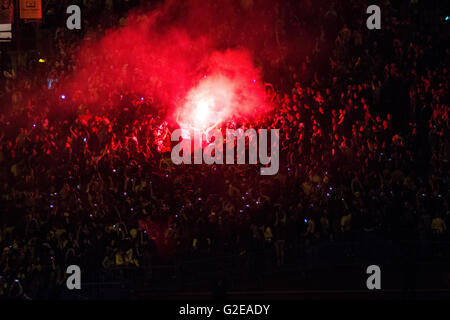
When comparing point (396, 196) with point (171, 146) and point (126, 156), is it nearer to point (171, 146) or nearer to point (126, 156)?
point (171, 146)

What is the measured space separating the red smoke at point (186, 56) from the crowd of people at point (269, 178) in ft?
1.07

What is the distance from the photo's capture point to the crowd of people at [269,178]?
8242 mm

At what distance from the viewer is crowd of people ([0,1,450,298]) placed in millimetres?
8242

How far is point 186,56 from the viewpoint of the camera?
9.38m

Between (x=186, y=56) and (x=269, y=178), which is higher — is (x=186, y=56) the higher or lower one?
the higher one

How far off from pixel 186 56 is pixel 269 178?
95.0 inches

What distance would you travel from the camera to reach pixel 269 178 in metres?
8.74

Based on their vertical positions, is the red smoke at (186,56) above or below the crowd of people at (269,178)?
above

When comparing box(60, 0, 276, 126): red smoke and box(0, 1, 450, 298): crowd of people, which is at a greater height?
box(60, 0, 276, 126): red smoke

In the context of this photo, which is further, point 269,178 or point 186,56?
point 186,56

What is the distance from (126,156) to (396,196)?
165 inches

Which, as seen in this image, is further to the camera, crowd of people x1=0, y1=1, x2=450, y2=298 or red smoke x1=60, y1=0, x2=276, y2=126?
red smoke x1=60, y1=0, x2=276, y2=126

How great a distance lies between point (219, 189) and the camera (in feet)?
28.8

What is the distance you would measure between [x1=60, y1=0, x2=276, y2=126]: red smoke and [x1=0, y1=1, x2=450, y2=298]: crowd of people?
33 centimetres
